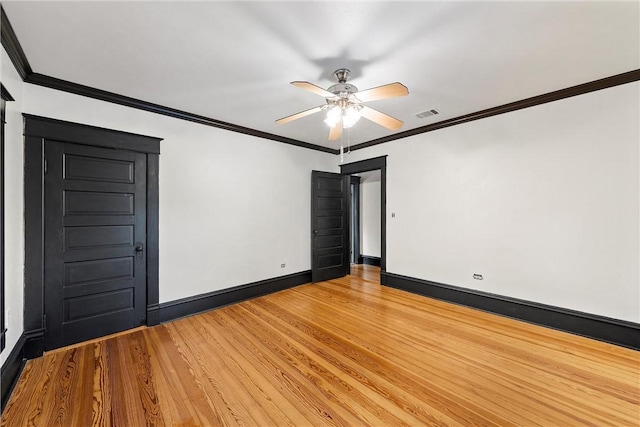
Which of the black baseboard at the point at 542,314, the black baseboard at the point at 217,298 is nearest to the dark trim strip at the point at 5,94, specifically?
the black baseboard at the point at 217,298

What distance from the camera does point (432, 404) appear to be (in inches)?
72.9

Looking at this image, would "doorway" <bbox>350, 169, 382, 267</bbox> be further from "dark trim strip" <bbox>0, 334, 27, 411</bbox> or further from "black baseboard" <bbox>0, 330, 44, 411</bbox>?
"dark trim strip" <bbox>0, 334, 27, 411</bbox>

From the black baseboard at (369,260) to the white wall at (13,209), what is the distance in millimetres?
5983

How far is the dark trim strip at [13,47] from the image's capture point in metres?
1.80

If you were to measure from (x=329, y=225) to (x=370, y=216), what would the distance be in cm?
184

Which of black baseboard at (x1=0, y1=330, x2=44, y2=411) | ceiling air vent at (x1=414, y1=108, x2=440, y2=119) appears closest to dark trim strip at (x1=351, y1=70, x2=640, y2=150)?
ceiling air vent at (x1=414, y1=108, x2=440, y2=119)

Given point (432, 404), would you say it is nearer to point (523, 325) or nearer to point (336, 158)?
point (523, 325)

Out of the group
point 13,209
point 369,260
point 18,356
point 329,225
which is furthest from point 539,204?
point 18,356

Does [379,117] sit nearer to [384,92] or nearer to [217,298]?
[384,92]

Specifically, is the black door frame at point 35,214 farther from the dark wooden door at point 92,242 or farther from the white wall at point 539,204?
the white wall at point 539,204

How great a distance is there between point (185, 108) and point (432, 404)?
4024mm

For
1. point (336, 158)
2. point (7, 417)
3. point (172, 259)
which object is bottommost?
point (7, 417)

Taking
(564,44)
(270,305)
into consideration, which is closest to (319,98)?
(564,44)

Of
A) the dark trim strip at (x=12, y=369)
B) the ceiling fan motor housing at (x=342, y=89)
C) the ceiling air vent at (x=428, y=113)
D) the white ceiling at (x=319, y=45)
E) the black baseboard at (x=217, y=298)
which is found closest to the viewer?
the white ceiling at (x=319, y=45)
